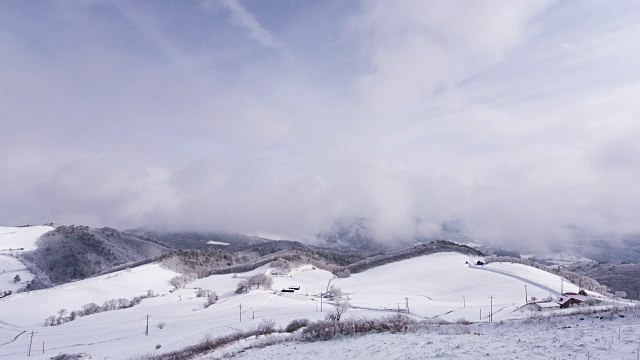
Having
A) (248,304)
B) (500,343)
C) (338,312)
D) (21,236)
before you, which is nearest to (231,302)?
(248,304)

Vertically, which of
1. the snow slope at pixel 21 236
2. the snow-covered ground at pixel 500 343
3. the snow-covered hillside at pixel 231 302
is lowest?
the snow-covered hillside at pixel 231 302

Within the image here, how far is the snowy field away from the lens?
4169 centimetres

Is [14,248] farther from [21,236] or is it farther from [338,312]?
[338,312]

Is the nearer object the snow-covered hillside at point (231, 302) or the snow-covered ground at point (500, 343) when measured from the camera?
the snow-covered ground at point (500, 343)

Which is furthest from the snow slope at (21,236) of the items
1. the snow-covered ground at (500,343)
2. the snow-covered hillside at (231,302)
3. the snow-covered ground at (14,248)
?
the snow-covered ground at (500,343)

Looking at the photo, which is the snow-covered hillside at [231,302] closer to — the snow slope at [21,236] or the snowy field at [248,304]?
the snowy field at [248,304]

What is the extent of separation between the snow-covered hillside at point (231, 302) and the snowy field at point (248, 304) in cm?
17

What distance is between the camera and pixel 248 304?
66750mm

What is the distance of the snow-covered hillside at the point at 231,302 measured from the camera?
45656 mm

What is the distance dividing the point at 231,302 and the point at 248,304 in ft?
22.6

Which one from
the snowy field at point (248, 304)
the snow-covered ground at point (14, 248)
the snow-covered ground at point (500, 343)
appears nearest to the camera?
the snow-covered ground at point (500, 343)

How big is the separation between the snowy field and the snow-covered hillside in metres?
0.17

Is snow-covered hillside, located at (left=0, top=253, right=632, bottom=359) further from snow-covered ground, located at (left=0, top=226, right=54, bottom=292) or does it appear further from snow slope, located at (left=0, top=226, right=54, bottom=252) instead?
snow slope, located at (left=0, top=226, right=54, bottom=252)

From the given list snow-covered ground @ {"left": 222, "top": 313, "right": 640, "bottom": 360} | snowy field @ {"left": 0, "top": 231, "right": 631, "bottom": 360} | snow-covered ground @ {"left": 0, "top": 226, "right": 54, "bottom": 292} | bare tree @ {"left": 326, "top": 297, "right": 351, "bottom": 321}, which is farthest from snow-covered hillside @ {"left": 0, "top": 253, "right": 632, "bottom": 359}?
snow-covered ground @ {"left": 0, "top": 226, "right": 54, "bottom": 292}
